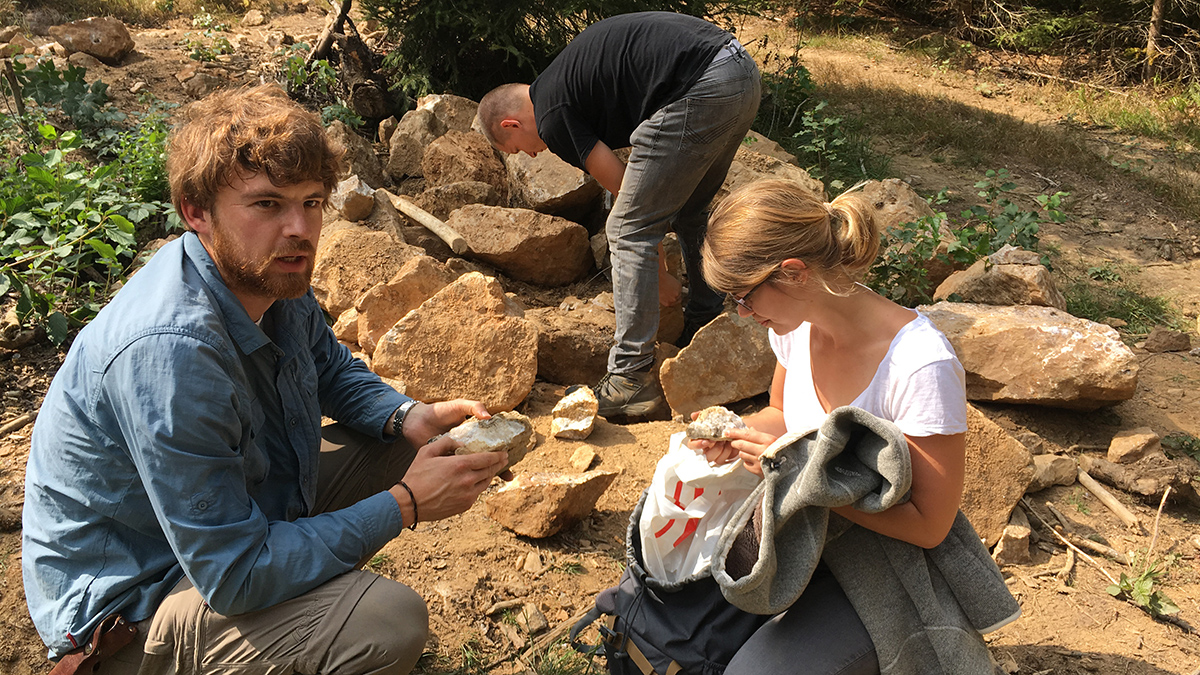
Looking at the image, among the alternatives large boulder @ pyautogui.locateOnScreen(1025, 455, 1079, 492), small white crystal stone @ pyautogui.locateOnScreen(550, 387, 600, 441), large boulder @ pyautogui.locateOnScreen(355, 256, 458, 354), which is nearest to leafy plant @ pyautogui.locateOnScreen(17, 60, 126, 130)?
large boulder @ pyautogui.locateOnScreen(355, 256, 458, 354)

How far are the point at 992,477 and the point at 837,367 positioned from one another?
54.1 inches

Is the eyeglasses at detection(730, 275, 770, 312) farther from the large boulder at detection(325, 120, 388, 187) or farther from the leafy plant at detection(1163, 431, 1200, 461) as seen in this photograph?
the large boulder at detection(325, 120, 388, 187)

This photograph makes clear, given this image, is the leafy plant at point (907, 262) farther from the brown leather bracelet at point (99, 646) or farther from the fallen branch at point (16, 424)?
the fallen branch at point (16, 424)

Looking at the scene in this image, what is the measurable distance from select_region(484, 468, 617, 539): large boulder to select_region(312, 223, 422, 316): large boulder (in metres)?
1.61

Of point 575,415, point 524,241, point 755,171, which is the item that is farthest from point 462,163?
A: point 575,415

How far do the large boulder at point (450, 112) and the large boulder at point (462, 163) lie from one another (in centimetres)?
41

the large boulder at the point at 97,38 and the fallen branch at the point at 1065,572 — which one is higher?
the large boulder at the point at 97,38

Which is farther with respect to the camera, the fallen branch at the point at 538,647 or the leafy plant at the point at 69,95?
the leafy plant at the point at 69,95

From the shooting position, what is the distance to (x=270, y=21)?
8.74 metres

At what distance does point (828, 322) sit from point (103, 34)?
6.78 metres

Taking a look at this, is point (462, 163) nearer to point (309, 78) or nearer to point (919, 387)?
point (309, 78)

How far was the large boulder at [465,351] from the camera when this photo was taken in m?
3.70

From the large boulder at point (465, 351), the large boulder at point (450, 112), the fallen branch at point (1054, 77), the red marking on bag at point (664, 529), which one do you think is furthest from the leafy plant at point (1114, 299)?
the fallen branch at point (1054, 77)

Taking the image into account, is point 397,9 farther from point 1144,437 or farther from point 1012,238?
point 1144,437
